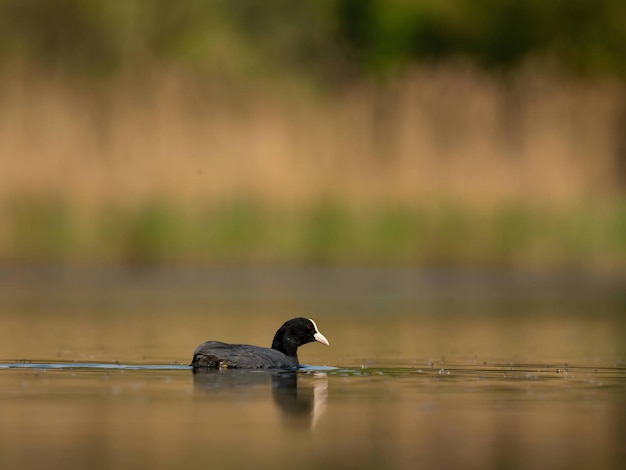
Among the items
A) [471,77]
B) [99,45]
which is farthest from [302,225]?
[99,45]

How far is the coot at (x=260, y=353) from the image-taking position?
10.7 m

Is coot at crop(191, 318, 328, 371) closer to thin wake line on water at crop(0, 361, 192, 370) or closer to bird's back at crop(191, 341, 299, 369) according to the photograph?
bird's back at crop(191, 341, 299, 369)

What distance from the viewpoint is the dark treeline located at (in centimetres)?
2998

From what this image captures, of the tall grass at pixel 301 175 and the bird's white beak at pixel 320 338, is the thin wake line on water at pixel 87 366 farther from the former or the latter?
the tall grass at pixel 301 175

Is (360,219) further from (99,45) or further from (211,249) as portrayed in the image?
(99,45)

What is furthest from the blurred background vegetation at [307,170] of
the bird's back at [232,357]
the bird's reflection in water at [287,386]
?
the bird's reflection in water at [287,386]

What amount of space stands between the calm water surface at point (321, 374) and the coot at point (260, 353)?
12cm

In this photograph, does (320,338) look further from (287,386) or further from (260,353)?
(287,386)

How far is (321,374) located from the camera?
428 inches

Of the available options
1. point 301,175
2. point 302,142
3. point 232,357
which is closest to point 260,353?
point 232,357

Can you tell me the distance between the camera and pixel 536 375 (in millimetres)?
10844

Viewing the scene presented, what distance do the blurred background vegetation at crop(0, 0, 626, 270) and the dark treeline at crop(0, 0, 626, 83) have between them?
7402mm

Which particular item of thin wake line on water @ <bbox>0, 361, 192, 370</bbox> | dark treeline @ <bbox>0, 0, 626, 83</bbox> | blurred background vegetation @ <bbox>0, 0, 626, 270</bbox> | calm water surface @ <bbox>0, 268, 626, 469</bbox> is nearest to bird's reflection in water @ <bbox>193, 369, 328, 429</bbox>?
calm water surface @ <bbox>0, 268, 626, 469</bbox>

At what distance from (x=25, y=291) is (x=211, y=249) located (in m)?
3.34
